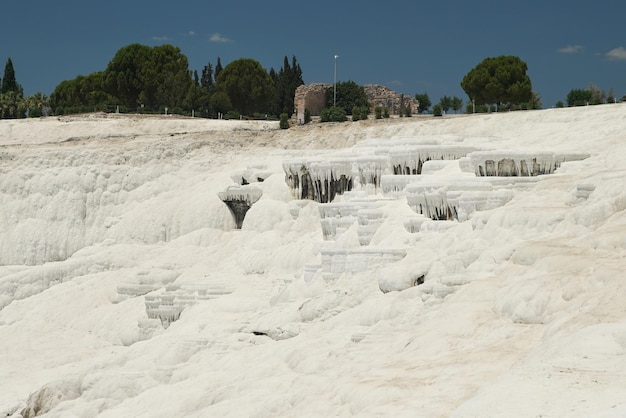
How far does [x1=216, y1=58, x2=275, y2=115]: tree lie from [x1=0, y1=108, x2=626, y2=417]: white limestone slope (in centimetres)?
1655

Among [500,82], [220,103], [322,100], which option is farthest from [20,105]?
[500,82]

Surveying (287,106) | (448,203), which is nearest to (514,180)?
(448,203)

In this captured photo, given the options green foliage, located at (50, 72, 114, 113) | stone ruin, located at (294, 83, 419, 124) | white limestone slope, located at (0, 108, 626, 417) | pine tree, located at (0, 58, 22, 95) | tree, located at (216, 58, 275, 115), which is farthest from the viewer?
pine tree, located at (0, 58, 22, 95)

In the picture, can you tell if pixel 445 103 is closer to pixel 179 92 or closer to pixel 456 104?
pixel 456 104

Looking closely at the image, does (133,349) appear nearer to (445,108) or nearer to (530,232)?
(530,232)

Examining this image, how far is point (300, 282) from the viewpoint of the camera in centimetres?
3077

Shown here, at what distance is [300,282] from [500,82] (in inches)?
1281

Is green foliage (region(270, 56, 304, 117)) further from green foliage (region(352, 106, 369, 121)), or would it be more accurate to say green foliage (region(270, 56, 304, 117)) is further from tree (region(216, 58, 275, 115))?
green foliage (region(352, 106, 369, 121))

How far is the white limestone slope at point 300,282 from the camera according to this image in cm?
1767

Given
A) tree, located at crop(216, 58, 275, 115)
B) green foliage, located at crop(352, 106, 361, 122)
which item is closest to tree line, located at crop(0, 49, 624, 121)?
tree, located at crop(216, 58, 275, 115)

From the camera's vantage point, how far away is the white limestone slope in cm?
1767

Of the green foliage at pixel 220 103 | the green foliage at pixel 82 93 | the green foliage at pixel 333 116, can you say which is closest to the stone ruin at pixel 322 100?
the green foliage at pixel 333 116

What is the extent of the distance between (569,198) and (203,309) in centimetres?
1126

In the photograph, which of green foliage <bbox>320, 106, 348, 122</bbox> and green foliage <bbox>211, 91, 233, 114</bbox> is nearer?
green foliage <bbox>320, 106, 348, 122</bbox>
